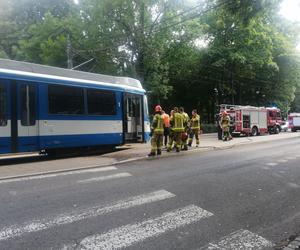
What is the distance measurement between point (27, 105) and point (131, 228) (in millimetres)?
8302

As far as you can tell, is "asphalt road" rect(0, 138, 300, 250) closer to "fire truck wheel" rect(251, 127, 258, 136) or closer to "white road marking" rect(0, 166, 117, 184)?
"white road marking" rect(0, 166, 117, 184)

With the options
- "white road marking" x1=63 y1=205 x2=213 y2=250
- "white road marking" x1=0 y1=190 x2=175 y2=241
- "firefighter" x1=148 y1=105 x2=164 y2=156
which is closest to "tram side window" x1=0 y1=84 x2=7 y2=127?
"firefighter" x1=148 y1=105 x2=164 y2=156

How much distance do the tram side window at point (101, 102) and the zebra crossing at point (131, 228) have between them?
835 centimetres

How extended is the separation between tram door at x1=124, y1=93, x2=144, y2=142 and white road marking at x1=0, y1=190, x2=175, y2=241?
31.4 ft

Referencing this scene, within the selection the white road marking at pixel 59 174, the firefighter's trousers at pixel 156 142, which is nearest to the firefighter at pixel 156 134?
the firefighter's trousers at pixel 156 142

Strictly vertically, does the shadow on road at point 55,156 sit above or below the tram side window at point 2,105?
below

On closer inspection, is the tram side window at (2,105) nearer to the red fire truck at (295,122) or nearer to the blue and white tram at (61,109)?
the blue and white tram at (61,109)

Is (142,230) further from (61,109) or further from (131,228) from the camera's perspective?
(61,109)

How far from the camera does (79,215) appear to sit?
6.47 metres

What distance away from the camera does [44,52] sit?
33.8 m

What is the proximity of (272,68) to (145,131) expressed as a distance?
30.8 m

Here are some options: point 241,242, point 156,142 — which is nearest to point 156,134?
point 156,142

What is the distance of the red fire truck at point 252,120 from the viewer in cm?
3250

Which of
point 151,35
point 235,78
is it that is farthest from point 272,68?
point 151,35
